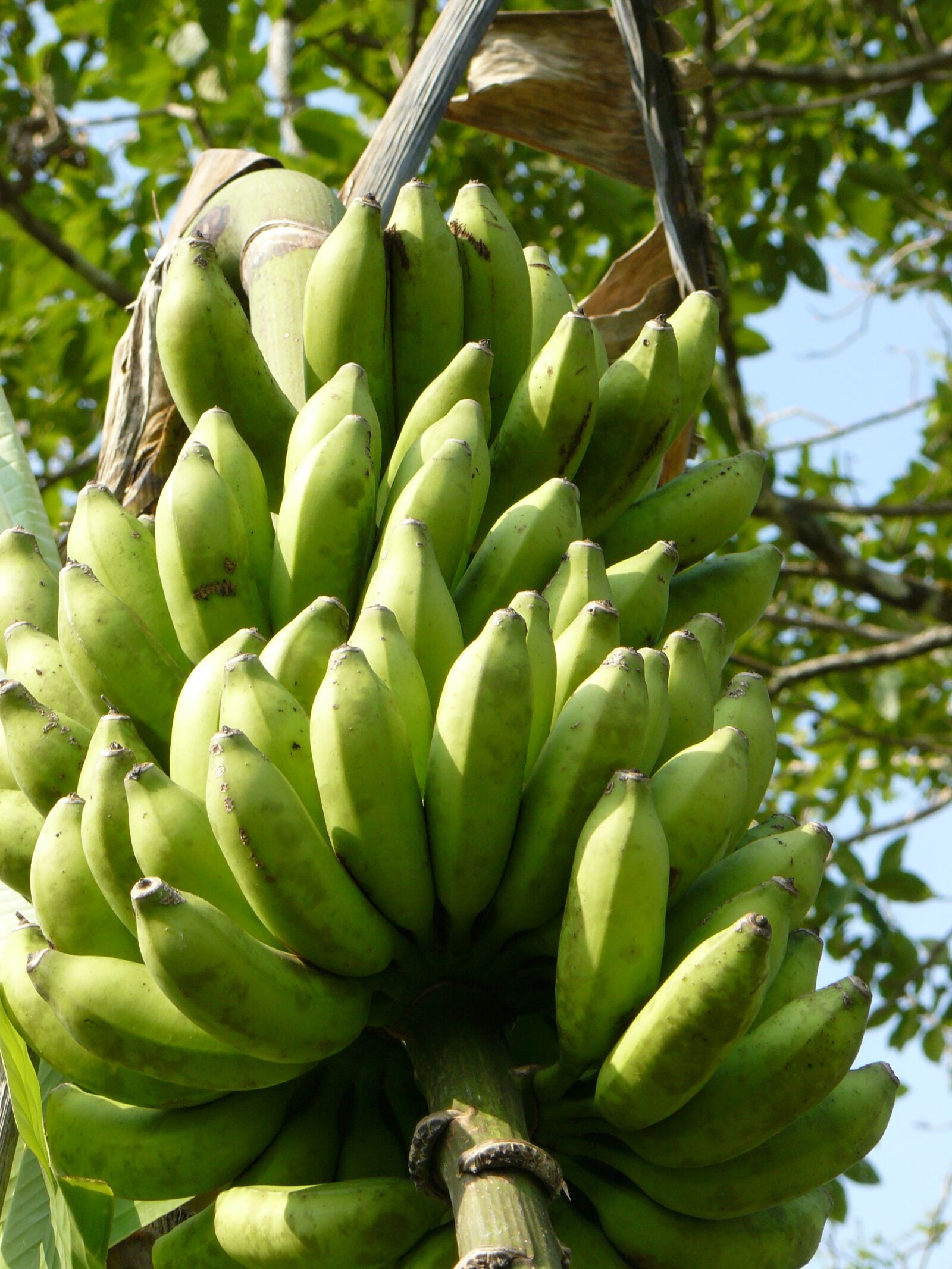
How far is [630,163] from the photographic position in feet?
8.04

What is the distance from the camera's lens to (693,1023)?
3.29 ft

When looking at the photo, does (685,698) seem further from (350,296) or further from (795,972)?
(350,296)

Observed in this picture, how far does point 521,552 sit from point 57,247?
11.0ft

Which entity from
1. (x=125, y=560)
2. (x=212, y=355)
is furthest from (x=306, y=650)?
(x=212, y=355)

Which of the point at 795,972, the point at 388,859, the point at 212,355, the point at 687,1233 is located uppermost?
the point at 212,355

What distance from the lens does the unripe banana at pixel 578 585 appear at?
4.49 feet

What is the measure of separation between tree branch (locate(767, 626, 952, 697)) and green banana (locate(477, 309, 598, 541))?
294cm

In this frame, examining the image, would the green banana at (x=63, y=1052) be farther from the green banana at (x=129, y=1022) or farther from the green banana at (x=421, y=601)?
the green banana at (x=421, y=601)

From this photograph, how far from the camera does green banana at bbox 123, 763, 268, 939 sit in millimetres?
1079

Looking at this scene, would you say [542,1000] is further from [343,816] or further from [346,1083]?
[343,816]

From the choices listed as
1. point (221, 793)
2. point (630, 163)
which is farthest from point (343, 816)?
point (630, 163)

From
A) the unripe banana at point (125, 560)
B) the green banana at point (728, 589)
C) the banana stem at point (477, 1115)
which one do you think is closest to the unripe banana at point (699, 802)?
the banana stem at point (477, 1115)

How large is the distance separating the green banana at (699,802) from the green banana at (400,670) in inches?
9.3

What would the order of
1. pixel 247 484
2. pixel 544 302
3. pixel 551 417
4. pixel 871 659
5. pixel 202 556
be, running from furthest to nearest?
1. pixel 871 659
2. pixel 544 302
3. pixel 551 417
4. pixel 247 484
5. pixel 202 556
